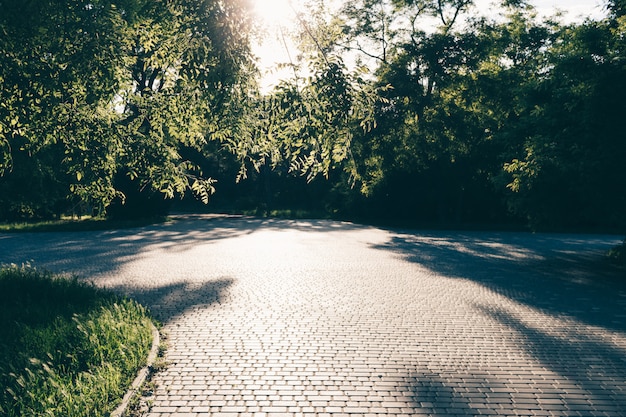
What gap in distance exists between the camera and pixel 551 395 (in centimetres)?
548

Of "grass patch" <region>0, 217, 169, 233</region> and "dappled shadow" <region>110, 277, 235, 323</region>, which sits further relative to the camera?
"grass patch" <region>0, 217, 169, 233</region>

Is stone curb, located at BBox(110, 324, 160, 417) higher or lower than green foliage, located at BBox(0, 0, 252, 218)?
lower

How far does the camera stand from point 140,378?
5.59 m

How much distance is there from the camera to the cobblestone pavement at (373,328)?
534 cm

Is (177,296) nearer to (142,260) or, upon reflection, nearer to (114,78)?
(114,78)

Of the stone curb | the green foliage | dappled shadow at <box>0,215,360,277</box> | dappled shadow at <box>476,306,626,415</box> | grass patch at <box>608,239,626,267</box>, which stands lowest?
dappled shadow at <box>0,215,360,277</box>

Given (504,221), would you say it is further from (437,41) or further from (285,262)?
(285,262)

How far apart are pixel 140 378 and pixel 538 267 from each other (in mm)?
12842

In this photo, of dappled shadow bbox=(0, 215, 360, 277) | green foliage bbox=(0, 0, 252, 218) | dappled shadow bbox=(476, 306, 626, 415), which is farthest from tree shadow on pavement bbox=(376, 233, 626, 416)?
dappled shadow bbox=(0, 215, 360, 277)

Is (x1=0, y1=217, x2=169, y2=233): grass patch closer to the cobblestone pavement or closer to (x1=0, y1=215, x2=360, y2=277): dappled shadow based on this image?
(x1=0, y1=215, x2=360, y2=277): dappled shadow

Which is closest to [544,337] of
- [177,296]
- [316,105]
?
[316,105]

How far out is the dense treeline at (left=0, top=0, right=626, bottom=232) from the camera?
6.00m

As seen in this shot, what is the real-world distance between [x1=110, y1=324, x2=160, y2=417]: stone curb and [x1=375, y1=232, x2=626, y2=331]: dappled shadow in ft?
24.0

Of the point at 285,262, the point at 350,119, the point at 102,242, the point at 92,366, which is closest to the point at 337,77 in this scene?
the point at 350,119
